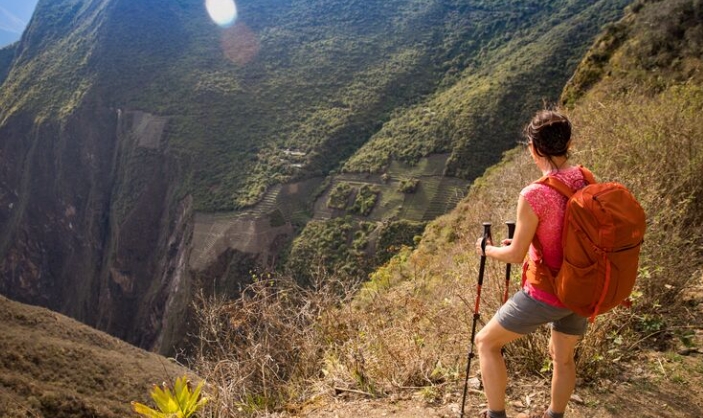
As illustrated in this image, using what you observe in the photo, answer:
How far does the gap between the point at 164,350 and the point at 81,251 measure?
2995cm

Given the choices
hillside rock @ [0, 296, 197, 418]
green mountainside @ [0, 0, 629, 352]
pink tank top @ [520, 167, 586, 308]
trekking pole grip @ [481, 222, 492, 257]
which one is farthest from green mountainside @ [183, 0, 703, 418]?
green mountainside @ [0, 0, 629, 352]

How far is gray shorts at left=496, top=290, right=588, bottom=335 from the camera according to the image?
230 cm

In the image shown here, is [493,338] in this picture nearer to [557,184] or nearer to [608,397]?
[557,184]

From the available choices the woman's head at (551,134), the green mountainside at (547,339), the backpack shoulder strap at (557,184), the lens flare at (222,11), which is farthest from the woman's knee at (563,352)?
the lens flare at (222,11)

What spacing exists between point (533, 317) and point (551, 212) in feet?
1.93

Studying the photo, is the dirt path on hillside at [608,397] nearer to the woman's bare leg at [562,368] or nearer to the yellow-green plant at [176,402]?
the woman's bare leg at [562,368]

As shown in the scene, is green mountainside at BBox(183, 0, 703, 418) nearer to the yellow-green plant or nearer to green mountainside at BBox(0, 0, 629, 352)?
the yellow-green plant

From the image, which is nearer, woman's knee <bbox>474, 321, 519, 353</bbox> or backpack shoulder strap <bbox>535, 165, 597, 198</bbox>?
backpack shoulder strap <bbox>535, 165, 597, 198</bbox>

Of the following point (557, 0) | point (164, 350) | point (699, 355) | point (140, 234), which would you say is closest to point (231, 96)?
point (140, 234)

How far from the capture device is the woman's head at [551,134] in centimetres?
219

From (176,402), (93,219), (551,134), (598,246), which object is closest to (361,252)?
(176,402)

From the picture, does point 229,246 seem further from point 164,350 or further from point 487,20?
point 487,20

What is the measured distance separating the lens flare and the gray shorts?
220 feet

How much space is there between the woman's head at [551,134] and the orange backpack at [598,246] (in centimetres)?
19
